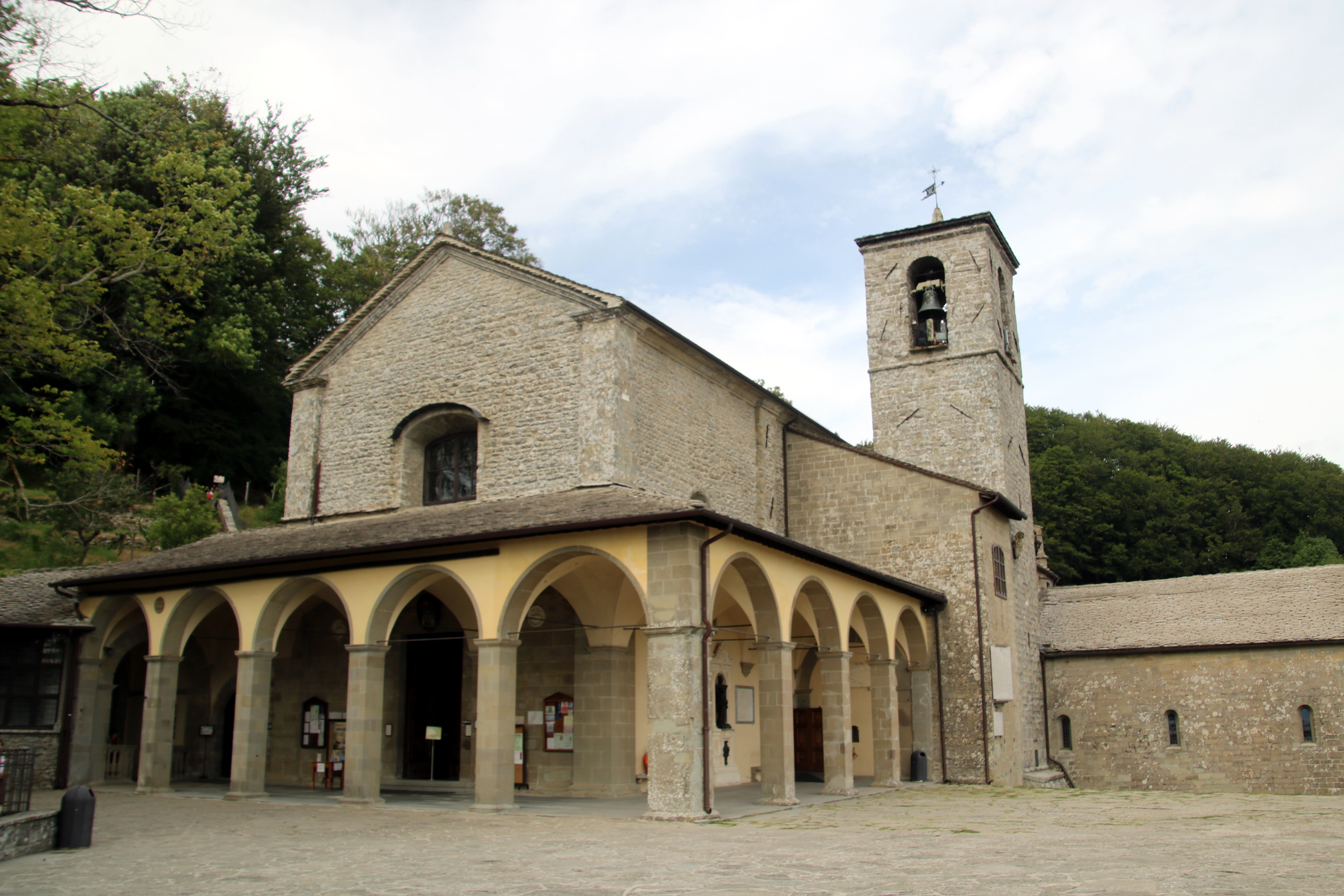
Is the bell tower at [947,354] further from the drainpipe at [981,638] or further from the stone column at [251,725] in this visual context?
the stone column at [251,725]

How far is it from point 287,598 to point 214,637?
4475 millimetres

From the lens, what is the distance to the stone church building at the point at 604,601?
41.6 feet

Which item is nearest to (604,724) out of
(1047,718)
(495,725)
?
(495,725)

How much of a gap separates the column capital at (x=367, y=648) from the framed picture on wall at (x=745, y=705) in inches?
242

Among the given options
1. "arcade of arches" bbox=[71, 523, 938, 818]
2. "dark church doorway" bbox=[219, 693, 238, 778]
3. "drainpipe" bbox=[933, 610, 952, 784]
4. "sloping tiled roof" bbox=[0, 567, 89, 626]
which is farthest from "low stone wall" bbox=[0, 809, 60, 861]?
"drainpipe" bbox=[933, 610, 952, 784]

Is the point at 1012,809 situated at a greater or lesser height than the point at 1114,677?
lesser

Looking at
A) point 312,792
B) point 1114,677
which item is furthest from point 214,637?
point 1114,677

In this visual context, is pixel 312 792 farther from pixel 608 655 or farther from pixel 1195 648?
pixel 1195 648

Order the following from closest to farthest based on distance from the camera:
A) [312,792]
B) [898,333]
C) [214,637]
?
1. [312,792]
2. [214,637]
3. [898,333]

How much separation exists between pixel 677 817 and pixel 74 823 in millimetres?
5656

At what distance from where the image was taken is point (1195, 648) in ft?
65.8

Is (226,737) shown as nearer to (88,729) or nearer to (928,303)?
(88,729)

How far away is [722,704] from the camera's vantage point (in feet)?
54.4

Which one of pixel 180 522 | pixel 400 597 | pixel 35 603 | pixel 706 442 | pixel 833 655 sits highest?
pixel 706 442
